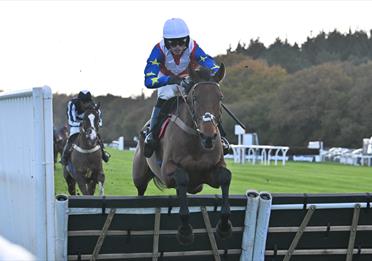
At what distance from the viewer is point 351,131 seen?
45906 mm

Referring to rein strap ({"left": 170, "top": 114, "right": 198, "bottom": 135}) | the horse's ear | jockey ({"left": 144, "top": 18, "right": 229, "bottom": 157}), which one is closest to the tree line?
jockey ({"left": 144, "top": 18, "right": 229, "bottom": 157})

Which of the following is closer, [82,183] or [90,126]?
[90,126]

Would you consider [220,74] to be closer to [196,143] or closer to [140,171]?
[196,143]

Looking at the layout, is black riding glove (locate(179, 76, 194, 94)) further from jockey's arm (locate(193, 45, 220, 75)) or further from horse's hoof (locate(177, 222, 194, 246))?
horse's hoof (locate(177, 222, 194, 246))

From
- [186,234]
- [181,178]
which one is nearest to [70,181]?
[181,178]

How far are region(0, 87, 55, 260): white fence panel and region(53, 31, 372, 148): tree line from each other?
30.7 m

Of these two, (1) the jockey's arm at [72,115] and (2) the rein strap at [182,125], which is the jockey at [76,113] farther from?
(2) the rein strap at [182,125]

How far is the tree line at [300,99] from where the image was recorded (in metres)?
46.9

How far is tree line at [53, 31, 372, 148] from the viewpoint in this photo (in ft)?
154

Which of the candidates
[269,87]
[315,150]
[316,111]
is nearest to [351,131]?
[316,111]

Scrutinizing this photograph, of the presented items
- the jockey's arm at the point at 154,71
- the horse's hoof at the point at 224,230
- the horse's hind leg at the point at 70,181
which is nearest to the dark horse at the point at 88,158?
the horse's hind leg at the point at 70,181

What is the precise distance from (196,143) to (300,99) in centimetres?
4798

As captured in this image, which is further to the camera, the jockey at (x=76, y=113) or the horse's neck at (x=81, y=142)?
the jockey at (x=76, y=113)

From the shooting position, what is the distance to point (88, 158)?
10.4m
